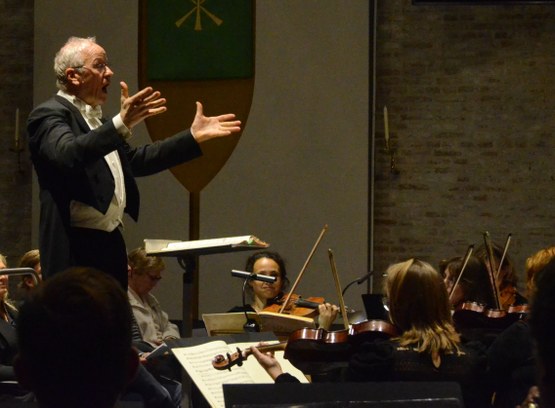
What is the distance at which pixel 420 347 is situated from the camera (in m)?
3.20

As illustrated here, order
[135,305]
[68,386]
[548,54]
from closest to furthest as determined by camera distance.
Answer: [68,386] < [135,305] < [548,54]

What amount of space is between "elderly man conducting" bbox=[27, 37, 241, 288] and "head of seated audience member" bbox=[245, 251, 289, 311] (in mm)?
2138

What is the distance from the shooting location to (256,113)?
8.05 meters

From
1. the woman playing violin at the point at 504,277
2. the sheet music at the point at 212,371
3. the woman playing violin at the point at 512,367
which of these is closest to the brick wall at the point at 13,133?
the woman playing violin at the point at 504,277

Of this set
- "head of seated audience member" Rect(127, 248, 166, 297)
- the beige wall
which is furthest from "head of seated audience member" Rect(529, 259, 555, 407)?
the beige wall

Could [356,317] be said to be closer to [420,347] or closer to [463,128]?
[420,347]

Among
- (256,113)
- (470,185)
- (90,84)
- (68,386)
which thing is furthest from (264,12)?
(68,386)

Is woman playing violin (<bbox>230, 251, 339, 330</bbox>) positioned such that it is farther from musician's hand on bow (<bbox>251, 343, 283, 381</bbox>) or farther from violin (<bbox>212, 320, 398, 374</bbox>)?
musician's hand on bow (<bbox>251, 343, 283, 381</bbox>)

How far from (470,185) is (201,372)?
4.96 m

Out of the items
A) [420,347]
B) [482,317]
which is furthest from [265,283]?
[420,347]

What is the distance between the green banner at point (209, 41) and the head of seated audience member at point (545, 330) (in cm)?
670

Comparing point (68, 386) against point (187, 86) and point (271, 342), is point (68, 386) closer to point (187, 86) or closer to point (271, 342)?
point (271, 342)

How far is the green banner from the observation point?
8.02 m

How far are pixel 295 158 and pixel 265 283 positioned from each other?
8.04 ft
